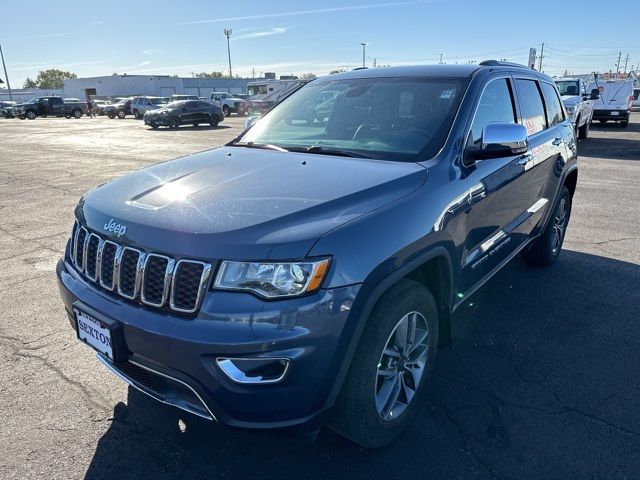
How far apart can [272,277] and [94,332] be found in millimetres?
1003

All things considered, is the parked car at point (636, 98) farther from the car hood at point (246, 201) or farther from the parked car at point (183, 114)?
the car hood at point (246, 201)

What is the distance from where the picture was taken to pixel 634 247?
19.0 feet

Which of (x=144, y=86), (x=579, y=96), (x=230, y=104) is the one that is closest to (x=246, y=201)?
(x=579, y=96)

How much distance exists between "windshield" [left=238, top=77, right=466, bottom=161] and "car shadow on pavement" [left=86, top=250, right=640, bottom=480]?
150cm

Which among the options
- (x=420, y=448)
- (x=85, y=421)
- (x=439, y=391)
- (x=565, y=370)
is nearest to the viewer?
(x=420, y=448)

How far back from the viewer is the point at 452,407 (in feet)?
9.58

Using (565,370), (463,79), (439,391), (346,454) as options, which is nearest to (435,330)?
(439,391)

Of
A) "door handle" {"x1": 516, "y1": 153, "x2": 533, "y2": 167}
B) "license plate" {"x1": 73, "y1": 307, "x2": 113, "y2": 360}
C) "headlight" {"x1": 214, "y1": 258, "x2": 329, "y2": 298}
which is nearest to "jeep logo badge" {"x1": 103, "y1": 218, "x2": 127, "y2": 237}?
"license plate" {"x1": 73, "y1": 307, "x2": 113, "y2": 360}

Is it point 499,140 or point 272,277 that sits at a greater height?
point 499,140

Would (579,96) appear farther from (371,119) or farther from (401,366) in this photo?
(401,366)

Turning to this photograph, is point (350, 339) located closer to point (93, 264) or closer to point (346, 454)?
point (346, 454)

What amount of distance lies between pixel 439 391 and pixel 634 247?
13.4 ft

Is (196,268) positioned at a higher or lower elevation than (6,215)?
higher

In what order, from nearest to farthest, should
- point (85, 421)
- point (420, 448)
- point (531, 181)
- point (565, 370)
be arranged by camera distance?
point (420, 448) → point (85, 421) → point (565, 370) → point (531, 181)
